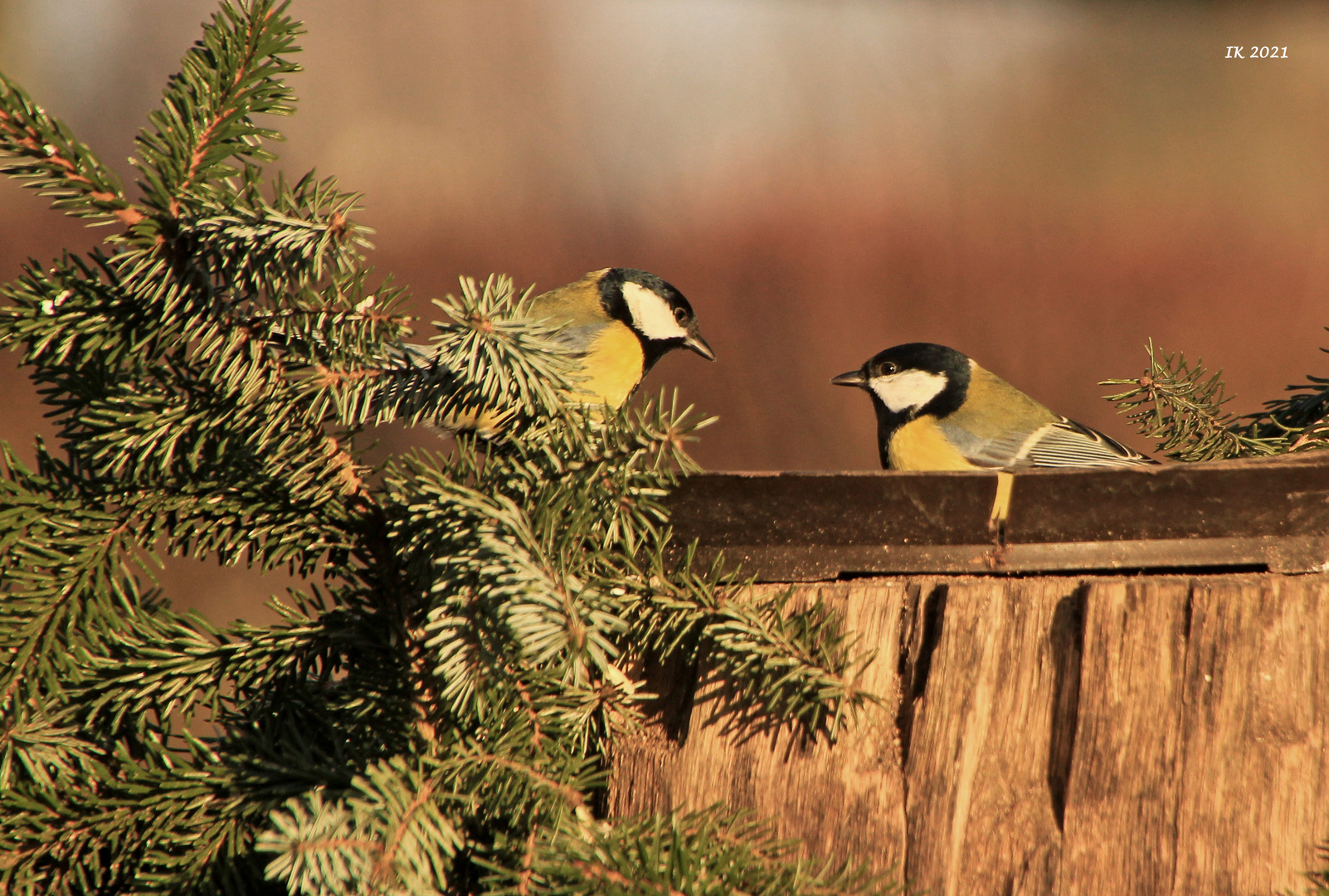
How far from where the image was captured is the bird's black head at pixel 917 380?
1451 mm

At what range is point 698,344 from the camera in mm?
1726

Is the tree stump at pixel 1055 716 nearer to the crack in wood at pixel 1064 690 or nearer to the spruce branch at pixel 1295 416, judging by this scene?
the crack in wood at pixel 1064 690

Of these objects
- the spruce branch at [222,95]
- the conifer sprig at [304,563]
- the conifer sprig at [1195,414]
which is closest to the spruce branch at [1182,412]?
the conifer sprig at [1195,414]

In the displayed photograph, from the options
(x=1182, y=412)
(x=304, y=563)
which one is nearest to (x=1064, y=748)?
(x=304, y=563)

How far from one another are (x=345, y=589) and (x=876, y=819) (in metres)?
0.39

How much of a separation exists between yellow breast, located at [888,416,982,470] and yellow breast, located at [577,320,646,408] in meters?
0.43

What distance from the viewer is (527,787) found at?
1.76 ft

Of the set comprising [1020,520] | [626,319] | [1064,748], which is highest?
[626,319]

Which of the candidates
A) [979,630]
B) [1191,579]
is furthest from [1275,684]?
[979,630]

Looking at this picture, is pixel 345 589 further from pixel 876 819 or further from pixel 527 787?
pixel 876 819

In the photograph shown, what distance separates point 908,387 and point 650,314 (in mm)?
460

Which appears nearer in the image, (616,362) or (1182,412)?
(1182,412)

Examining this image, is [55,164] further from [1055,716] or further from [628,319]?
[628,319]

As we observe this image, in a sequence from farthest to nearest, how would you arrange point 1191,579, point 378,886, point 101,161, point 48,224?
point 48,224 < point 1191,579 < point 101,161 < point 378,886
